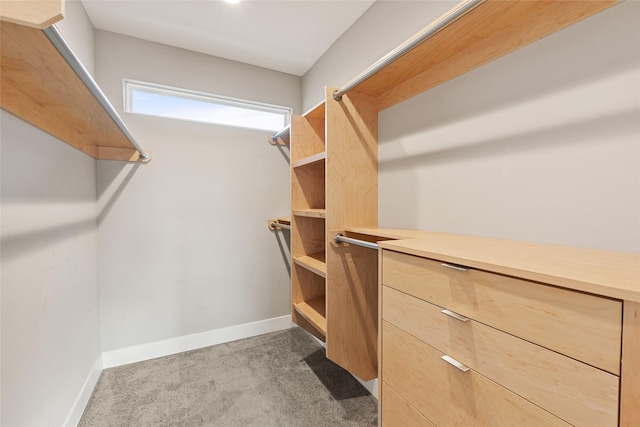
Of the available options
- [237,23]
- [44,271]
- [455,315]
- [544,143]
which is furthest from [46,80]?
[544,143]

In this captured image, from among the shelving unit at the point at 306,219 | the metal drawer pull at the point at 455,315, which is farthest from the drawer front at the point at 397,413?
the shelving unit at the point at 306,219

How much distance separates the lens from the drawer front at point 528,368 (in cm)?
50

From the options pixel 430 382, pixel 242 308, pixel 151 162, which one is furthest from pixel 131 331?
pixel 430 382

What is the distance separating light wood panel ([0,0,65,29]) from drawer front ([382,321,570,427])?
1269 millimetres

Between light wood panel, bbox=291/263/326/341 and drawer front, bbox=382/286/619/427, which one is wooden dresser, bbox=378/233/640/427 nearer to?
drawer front, bbox=382/286/619/427

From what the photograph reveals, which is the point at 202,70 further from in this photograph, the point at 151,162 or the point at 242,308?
the point at 242,308

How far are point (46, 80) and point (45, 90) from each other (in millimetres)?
110

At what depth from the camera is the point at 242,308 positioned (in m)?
2.46

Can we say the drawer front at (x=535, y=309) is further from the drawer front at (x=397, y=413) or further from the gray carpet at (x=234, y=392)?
the gray carpet at (x=234, y=392)

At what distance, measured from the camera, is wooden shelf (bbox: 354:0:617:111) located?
0.84 meters

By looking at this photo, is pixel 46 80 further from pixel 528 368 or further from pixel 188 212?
pixel 528 368

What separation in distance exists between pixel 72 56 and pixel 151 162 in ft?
5.29

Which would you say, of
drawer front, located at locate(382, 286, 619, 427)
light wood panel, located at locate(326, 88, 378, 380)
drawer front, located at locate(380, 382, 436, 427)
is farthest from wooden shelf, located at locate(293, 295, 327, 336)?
drawer front, located at locate(382, 286, 619, 427)

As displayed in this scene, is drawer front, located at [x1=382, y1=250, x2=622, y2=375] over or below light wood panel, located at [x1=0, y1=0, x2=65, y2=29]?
below
